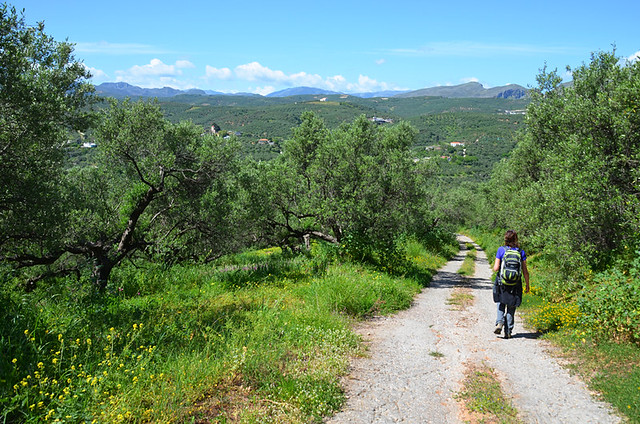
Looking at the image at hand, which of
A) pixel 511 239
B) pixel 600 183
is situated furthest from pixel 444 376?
pixel 600 183

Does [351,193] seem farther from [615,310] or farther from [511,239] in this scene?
[615,310]

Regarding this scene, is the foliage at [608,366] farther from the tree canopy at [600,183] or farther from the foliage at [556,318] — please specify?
the tree canopy at [600,183]

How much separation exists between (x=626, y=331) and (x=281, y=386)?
19.8 feet

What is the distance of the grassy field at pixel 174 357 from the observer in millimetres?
3910

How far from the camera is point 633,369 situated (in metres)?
5.28

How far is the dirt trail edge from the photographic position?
14.6ft

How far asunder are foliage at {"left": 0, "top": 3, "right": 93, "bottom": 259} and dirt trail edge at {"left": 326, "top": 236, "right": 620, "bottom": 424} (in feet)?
26.8

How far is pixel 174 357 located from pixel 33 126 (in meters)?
6.12

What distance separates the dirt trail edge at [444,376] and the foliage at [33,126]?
818 cm

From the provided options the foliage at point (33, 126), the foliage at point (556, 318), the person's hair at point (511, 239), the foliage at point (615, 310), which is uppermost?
the foliage at point (33, 126)

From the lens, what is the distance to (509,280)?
7.50m

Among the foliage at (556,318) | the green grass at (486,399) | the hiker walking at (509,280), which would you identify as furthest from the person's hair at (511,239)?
the green grass at (486,399)

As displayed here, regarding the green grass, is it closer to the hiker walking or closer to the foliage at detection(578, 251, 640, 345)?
the hiker walking

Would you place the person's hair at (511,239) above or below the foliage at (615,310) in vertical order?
above
